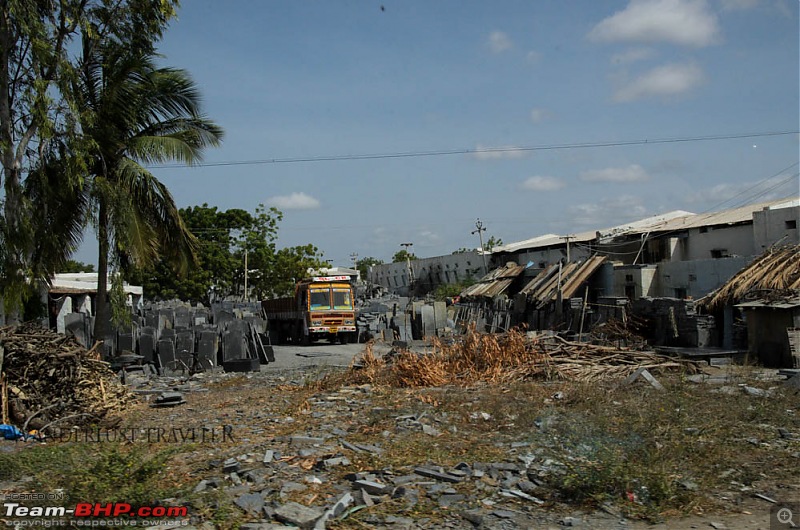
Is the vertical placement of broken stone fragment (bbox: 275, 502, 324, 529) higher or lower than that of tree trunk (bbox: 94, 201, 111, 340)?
lower

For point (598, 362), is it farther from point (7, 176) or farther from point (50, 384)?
point (7, 176)

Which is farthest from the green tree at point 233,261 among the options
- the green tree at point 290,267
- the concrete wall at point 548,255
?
the concrete wall at point 548,255

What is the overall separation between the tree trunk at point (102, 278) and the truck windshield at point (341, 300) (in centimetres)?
1161

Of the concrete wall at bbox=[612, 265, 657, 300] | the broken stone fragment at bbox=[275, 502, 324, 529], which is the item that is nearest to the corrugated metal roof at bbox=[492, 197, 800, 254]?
the concrete wall at bbox=[612, 265, 657, 300]

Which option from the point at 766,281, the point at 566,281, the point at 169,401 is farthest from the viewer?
the point at 566,281

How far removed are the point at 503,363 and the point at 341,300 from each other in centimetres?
1410

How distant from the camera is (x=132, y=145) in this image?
46.4 feet

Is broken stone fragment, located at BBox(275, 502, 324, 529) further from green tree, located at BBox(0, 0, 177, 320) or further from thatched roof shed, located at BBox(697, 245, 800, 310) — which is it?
thatched roof shed, located at BBox(697, 245, 800, 310)

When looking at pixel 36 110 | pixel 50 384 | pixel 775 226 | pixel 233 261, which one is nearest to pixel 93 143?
pixel 36 110

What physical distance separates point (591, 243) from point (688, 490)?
28.6m

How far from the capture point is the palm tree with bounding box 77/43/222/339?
43.9ft

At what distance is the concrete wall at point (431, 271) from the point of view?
4662cm

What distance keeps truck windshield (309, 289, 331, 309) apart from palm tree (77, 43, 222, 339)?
36.1 feet

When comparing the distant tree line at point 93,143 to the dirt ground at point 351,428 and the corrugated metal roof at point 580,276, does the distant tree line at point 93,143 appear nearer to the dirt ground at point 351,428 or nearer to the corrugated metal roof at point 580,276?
the dirt ground at point 351,428
